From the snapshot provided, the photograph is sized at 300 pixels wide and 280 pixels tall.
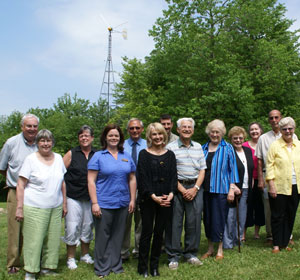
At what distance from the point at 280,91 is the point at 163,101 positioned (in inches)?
253

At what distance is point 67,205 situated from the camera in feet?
16.5

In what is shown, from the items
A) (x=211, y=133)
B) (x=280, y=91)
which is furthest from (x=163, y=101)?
(x=211, y=133)

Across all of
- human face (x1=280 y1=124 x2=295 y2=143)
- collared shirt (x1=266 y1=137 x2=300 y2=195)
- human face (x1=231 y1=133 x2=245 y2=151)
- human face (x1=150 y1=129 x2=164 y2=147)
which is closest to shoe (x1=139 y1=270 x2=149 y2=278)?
human face (x1=150 y1=129 x2=164 y2=147)

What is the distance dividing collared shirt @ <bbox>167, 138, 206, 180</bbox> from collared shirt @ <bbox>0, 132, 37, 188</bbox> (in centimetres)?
218

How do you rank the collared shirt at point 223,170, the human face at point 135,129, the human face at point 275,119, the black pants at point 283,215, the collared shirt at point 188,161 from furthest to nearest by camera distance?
the human face at point 275,119
the black pants at point 283,215
the human face at point 135,129
the collared shirt at point 223,170
the collared shirt at point 188,161

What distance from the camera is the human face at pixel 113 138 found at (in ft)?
15.4

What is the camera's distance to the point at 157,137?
14.8 ft

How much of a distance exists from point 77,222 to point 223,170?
2.46m

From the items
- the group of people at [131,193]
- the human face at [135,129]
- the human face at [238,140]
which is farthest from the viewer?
the human face at [238,140]

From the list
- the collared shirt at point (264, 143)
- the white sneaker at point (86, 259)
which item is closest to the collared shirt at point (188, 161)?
the collared shirt at point (264, 143)

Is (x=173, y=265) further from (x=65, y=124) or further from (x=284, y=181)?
(x=65, y=124)

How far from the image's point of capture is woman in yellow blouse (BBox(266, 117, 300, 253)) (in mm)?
5488

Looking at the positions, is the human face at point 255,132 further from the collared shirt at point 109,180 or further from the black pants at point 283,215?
the collared shirt at point 109,180

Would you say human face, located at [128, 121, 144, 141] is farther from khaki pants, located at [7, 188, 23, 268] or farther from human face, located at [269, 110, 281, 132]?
human face, located at [269, 110, 281, 132]
